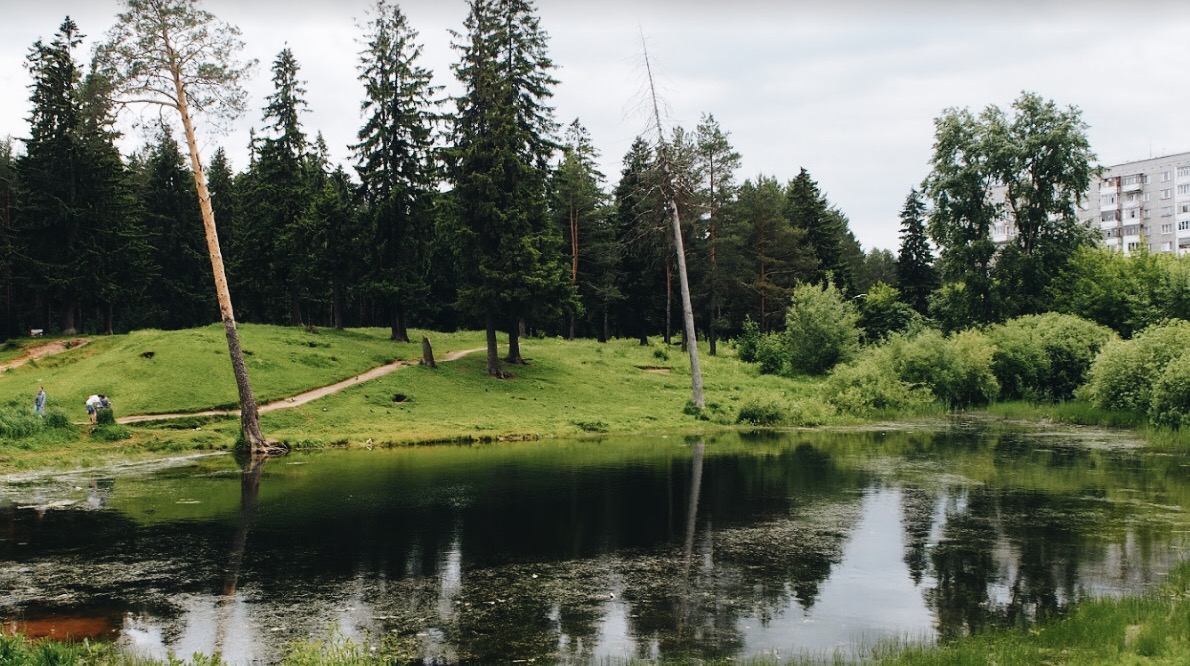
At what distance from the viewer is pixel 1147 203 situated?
110375 millimetres

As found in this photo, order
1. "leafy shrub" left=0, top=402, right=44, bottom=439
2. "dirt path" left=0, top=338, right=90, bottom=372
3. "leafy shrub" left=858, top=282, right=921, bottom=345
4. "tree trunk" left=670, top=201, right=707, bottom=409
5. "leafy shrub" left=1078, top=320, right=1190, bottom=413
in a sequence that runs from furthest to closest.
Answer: "leafy shrub" left=858, top=282, right=921, bottom=345
"dirt path" left=0, top=338, right=90, bottom=372
"tree trunk" left=670, top=201, right=707, bottom=409
"leafy shrub" left=1078, top=320, right=1190, bottom=413
"leafy shrub" left=0, top=402, right=44, bottom=439

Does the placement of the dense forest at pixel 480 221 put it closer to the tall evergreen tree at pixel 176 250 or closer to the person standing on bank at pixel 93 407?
the tall evergreen tree at pixel 176 250

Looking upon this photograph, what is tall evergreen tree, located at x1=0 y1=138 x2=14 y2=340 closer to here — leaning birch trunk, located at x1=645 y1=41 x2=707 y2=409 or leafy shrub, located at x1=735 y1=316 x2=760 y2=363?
leaning birch trunk, located at x1=645 y1=41 x2=707 y2=409

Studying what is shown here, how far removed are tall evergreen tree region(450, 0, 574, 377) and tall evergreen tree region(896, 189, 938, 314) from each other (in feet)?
179

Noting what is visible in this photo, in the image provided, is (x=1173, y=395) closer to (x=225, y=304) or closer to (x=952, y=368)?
(x=952, y=368)

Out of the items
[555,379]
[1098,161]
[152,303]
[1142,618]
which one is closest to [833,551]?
[1142,618]

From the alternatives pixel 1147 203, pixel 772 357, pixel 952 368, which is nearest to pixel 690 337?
pixel 952 368

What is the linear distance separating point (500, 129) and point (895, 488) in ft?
103

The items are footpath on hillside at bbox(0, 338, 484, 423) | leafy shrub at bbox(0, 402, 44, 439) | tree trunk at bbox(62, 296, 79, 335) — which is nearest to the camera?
leafy shrub at bbox(0, 402, 44, 439)

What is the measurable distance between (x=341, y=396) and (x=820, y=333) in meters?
32.0

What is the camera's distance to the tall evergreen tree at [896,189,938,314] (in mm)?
91562

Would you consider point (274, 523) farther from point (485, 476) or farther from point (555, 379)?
point (555, 379)

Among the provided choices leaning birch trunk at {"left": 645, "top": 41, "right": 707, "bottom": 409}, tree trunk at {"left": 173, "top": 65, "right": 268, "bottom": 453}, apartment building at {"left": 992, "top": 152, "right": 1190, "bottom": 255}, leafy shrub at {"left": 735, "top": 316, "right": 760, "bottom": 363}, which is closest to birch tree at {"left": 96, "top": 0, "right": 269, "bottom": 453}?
tree trunk at {"left": 173, "top": 65, "right": 268, "bottom": 453}

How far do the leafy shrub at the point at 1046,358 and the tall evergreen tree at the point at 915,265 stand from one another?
154 feet
